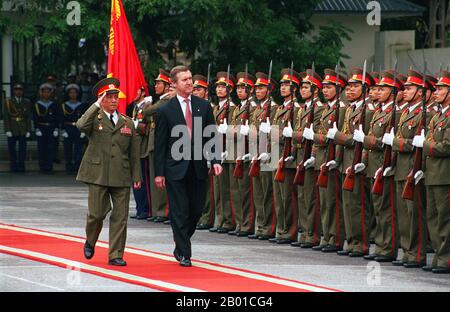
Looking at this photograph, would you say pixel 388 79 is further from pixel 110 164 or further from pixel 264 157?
pixel 110 164

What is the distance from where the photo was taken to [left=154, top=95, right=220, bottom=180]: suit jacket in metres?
13.5

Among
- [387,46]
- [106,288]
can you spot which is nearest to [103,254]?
[106,288]

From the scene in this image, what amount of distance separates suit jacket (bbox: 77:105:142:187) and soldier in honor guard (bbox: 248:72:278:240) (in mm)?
3118

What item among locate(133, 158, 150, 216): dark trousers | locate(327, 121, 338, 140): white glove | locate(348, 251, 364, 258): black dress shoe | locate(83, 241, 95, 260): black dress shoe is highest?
locate(327, 121, 338, 140): white glove

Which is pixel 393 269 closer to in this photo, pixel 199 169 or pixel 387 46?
pixel 199 169

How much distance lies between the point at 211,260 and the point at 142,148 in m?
4.86

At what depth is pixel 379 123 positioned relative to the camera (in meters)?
14.5

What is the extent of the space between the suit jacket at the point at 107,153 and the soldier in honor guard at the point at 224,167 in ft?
12.0

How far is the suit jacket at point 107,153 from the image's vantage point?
44.0 feet

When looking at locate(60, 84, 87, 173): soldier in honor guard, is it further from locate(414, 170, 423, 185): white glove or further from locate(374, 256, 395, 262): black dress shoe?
locate(414, 170, 423, 185): white glove

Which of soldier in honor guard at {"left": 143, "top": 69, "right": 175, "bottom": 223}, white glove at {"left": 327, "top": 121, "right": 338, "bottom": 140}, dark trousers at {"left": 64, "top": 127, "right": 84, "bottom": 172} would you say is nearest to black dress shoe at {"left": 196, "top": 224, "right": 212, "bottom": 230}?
soldier in honor guard at {"left": 143, "top": 69, "right": 175, "bottom": 223}

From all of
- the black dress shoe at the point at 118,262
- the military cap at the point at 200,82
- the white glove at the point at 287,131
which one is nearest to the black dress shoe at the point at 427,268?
the white glove at the point at 287,131

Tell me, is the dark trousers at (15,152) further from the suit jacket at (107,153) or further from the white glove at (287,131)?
the suit jacket at (107,153)

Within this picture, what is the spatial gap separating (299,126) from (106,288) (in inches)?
180
